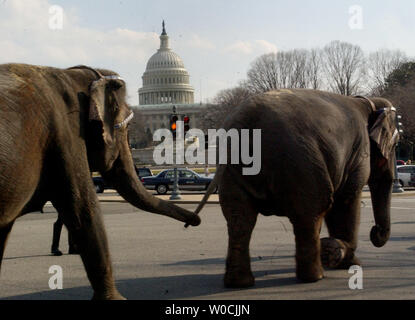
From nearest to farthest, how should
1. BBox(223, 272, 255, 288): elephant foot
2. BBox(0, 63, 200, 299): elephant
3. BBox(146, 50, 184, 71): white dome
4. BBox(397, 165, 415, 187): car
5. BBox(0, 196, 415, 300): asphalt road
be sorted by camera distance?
BBox(0, 63, 200, 299): elephant → BBox(0, 196, 415, 300): asphalt road → BBox(223, 272, 255, 288): elephant foot → BBox(397, 165, 415, 187): car → BBox(146, 50, 184, 71): white dome

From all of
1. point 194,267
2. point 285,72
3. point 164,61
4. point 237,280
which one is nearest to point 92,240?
point 237,280

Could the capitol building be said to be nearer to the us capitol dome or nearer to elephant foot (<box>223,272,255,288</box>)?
the us capitol dome

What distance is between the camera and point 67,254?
10492 mm

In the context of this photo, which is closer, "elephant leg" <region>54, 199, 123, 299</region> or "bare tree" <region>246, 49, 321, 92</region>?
"elephant leg" <region>54, 199, 123, 299</region>

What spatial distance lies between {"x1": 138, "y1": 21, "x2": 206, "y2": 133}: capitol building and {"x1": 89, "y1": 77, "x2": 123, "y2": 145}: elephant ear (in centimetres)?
13459

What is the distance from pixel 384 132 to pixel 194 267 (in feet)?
10.3

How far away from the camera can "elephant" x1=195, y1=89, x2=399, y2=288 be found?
6965mm

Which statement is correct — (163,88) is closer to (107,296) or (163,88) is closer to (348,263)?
(348,263)

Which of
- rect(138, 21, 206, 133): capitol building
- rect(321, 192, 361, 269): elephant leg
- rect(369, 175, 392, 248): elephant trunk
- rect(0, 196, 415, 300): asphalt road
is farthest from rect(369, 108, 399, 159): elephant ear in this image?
rect(138, 21, 206, 133): capitol building

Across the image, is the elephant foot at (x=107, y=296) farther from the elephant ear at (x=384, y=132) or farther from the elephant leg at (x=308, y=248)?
the elephant ear at (x=384, y=132)

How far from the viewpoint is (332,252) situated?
23.7ft

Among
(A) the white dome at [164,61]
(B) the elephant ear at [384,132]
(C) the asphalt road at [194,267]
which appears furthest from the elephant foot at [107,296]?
(A) the white dome at [164,61]

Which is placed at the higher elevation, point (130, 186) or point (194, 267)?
point (130, 186)

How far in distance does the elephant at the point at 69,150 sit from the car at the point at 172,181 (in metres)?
26.2
